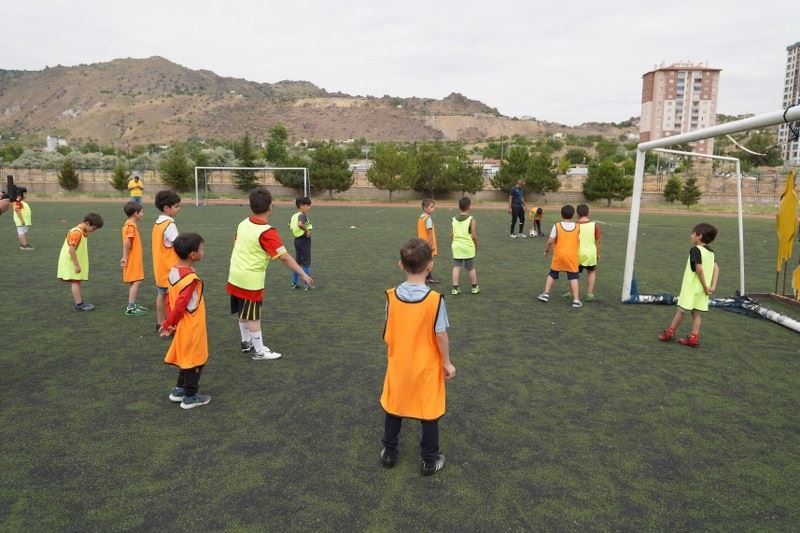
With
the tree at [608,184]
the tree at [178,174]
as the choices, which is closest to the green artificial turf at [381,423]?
the tree at [608,184]

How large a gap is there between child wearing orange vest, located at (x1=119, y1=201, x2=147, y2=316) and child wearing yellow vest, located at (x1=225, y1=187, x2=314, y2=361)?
77.6 inches

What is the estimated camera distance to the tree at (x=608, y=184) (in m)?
36.3

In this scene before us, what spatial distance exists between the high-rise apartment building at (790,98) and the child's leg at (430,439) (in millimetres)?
5096

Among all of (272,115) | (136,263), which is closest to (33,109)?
(272,115)

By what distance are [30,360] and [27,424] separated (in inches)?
68.2

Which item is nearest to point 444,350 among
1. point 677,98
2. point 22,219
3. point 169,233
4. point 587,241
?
point 169,233

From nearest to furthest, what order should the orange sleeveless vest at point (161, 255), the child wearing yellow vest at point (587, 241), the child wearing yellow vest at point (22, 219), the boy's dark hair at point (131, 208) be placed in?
the orange sleeveless vest at point (161, 255)
the boy's dark hair at point (131, 208)
the child wearing yellow vest at point (587, 241)
the child wearing yellow vest at point (22, 219)

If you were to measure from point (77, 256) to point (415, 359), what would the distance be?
6.04m

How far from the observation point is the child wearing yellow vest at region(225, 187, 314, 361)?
541 cm

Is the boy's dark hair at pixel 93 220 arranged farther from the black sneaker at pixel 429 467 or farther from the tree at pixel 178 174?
the tree at pixel 178 174

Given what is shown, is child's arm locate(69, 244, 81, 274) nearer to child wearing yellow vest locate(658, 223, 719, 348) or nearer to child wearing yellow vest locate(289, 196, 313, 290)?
child wearing yellow vest locate(289, 196, 313, 290)

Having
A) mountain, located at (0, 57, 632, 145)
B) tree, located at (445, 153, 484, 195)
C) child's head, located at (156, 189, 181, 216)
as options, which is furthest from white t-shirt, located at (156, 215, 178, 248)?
mountain, located at (0, 57, 632, 145)

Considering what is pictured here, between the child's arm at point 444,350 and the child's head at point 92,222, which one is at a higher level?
the child's head at point 92,222

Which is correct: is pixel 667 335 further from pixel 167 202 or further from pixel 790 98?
pixel 167 202
